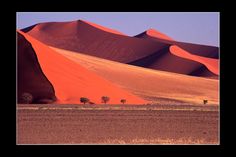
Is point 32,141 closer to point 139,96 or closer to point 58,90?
point 58,90

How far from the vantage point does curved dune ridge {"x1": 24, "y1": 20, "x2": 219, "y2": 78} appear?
298ft

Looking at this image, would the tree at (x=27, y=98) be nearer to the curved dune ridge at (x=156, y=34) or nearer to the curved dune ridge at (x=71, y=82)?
the curved dune ridge at (x=71, y=82)

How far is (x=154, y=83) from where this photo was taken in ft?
202

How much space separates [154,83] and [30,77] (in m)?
23.4

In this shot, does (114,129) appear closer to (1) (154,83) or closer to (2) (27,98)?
(2) (27,98)

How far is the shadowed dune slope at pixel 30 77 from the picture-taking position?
3947cm

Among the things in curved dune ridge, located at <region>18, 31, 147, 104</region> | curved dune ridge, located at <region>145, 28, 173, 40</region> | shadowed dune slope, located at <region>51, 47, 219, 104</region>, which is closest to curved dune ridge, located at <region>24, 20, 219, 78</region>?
curved dune ridge, located at <region>145, 28, 173, 40</region>

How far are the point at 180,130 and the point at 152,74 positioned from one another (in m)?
46.1

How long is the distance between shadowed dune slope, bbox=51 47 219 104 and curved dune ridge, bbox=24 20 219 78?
1952 centimetres

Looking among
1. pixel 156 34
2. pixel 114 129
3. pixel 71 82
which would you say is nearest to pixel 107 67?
pixel 71 82

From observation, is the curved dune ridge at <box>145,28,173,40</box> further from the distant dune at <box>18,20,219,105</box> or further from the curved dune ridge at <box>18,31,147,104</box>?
the curved dune ridge at <box>18,31,147,104</box>

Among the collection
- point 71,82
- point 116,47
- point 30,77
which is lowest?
point 71,82

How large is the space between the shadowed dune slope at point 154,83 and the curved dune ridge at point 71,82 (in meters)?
5.11

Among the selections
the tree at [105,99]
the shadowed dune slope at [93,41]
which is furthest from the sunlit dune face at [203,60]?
the tree at [105,99]
